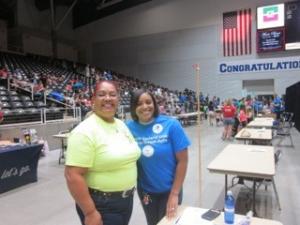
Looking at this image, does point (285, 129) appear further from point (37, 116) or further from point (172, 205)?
point (172, 205)

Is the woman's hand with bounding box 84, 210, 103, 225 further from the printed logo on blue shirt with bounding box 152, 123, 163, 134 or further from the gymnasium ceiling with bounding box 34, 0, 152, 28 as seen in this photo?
the gymnasium ceiling with bounding box 34, 0, 152, 28

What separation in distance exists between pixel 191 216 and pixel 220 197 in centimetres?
279

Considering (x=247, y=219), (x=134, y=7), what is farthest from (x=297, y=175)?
(x=134, y=7)

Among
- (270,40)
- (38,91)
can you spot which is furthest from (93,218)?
(270,40)

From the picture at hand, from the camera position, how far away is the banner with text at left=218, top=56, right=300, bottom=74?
19.0 m

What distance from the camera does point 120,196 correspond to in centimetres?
169

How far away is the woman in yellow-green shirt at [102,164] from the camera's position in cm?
150

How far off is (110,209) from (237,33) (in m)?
20.4

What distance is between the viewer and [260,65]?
19.8 m

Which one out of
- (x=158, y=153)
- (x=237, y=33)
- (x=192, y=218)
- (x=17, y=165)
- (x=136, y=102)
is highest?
(x=237, y=33)

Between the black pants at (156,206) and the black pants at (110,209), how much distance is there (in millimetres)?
352

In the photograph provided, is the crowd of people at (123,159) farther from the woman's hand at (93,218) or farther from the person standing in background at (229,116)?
the person standing in background at (229,116)

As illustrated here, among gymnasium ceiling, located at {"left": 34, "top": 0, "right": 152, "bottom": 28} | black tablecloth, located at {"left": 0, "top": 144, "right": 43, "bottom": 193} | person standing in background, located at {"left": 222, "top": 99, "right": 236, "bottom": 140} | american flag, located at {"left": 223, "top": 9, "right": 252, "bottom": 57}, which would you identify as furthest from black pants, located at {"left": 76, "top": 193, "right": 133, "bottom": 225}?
gymnasium ceiling, located at {"left": 34, "top": 0, "right": 152, "bottom": 28}

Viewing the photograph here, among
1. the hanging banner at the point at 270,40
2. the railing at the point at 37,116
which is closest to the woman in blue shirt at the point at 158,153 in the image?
the railing at the point at 37,116
